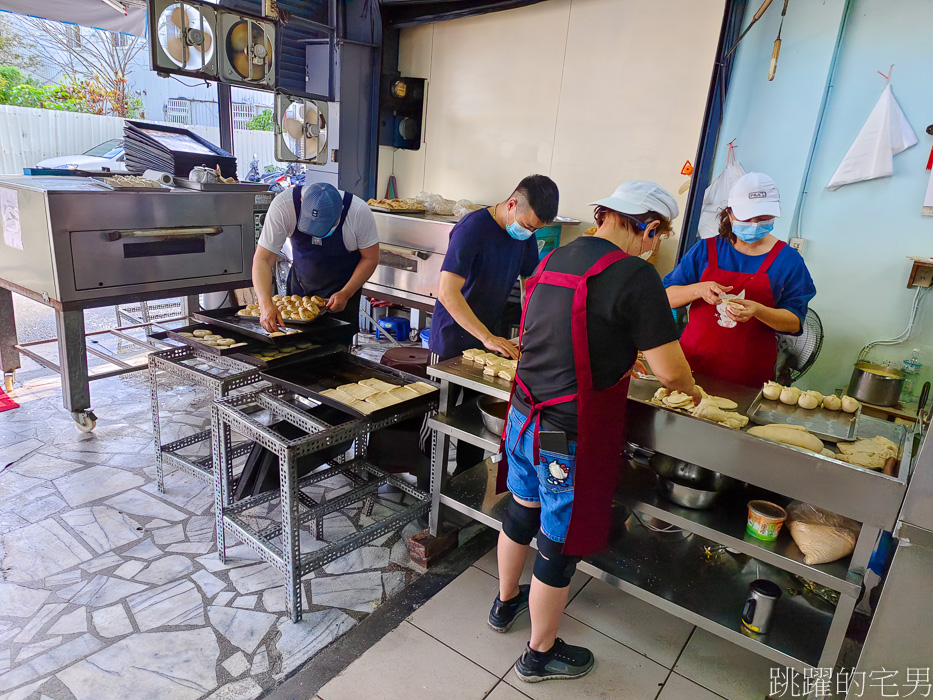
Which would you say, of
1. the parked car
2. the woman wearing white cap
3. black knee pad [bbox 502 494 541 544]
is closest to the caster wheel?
the parked car

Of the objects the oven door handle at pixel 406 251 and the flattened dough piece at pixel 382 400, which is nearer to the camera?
the flattened dough piece at pixel 382 400

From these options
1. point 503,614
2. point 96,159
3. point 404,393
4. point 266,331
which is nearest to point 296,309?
point 266,331

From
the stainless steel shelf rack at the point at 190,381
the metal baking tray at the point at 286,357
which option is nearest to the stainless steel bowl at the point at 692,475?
the metal baking tray at the point at 286,357

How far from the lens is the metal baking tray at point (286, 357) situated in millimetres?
2836

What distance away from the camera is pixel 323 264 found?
3.50 metres

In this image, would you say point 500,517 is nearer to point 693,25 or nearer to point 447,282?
point 447,282

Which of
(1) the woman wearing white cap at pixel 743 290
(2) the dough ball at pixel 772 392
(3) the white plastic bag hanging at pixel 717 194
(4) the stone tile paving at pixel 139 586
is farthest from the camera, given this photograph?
(3) the white plastic bag hanging at pixel 717 194

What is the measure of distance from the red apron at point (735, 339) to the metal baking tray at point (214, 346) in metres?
2.25

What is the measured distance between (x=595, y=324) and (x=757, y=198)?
113cm

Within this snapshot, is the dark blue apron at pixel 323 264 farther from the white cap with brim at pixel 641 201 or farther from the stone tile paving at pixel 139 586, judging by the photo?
the white cap with brim at pixel 641 201

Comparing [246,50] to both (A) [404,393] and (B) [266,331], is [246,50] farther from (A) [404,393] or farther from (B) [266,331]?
Result: (A) [404,393]

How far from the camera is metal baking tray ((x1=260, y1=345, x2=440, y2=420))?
260cm

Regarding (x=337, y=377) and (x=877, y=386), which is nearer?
(x=337, y=377)

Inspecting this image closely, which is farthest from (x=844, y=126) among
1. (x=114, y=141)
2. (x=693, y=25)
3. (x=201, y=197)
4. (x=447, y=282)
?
(x=114, y=141)
